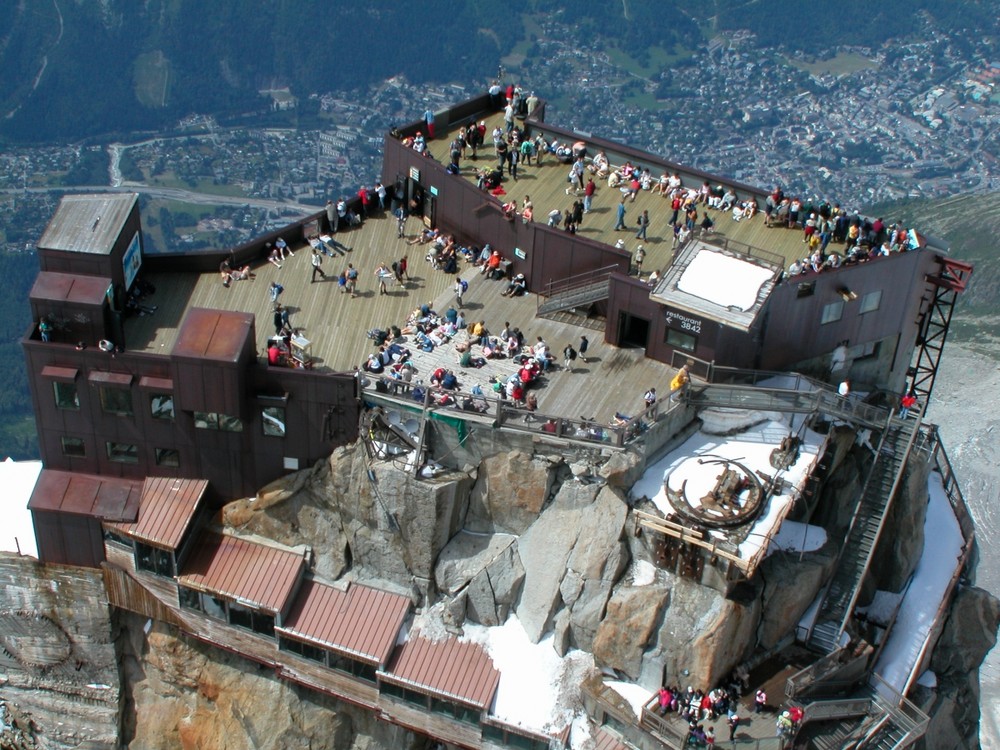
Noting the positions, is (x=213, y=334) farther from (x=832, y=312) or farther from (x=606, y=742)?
(x=832, y=312)

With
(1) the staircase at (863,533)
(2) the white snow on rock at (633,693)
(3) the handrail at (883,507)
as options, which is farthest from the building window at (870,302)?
(2) the white snow on rock at (633,693)

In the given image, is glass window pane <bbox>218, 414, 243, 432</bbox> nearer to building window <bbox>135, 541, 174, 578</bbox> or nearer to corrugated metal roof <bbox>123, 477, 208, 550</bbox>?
corrugated metal roof <bbox>123, 477, 208, 550</bbox>

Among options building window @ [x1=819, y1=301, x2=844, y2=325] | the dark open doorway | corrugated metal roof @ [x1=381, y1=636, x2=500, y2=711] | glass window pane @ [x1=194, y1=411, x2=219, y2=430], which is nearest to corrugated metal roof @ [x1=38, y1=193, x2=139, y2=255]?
glass window pane @ [x1=194, y1=411, x2=219, y2=430]

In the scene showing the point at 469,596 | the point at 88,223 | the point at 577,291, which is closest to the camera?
the point at 469,596

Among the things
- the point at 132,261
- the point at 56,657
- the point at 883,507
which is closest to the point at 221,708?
the point at 56,657

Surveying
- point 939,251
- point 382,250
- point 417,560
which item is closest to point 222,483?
point 417,560

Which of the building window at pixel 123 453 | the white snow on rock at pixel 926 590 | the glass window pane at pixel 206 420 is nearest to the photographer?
the glass window pane at pixel 206 420

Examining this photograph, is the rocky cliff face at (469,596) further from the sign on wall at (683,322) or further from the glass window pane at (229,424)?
the sign on wall at (683,322)
